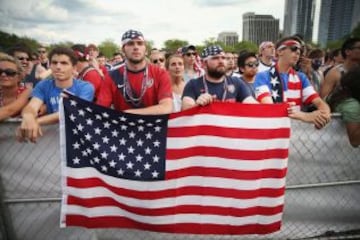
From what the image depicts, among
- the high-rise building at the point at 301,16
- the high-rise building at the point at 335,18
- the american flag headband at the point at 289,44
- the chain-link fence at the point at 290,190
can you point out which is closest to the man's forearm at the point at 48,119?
the chain-link fence at the point at 290,190

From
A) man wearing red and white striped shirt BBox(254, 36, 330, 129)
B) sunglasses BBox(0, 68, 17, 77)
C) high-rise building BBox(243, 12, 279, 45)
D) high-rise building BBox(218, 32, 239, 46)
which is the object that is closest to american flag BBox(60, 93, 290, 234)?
man wearing red and white striped shirt BBox(254, 36, 330, 129)

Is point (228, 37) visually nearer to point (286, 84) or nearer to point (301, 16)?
point (301, 16)

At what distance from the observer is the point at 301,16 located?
12294 centimetres

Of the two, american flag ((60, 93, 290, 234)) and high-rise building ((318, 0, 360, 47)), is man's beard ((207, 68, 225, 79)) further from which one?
high-rise building ((318, 0, 360, 47))

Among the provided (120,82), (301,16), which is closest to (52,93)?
(120,82)

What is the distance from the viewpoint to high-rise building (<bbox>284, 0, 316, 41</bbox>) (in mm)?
121000

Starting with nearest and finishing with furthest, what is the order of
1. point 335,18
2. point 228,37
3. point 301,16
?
1. point 301,16
2. point 335,18
3. point 228,37

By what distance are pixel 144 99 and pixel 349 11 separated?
141 meters

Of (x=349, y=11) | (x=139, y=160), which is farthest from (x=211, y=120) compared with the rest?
(x=349, y=11)

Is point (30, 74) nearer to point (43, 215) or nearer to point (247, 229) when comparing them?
point (43, 215)

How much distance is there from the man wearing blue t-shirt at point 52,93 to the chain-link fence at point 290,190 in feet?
0.57

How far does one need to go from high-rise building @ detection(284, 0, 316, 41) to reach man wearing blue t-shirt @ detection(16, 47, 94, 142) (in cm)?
12754

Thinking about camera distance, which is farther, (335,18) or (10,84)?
(335,18)

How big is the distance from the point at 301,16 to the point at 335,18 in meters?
14.8
